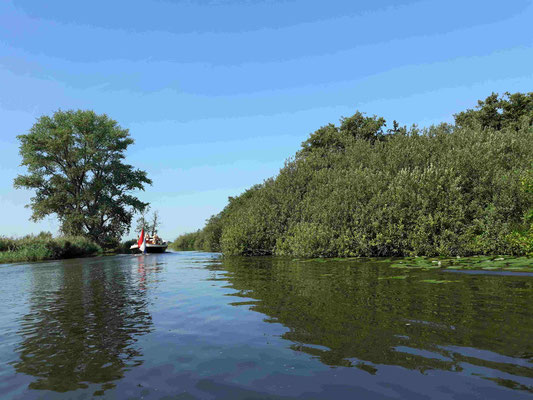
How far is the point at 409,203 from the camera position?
20719mm

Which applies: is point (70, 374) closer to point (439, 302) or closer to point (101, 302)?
point (101, 302)

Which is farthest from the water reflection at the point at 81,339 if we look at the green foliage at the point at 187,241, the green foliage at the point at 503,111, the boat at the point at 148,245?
the green foliage at the point at 187,241

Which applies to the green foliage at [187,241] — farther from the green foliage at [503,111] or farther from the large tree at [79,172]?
the green foliage at [503,111]

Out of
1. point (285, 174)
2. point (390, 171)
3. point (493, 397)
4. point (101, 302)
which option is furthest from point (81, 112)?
point (493, 397)

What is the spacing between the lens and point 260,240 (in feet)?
106

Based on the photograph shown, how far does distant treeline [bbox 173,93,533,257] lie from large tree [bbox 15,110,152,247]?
3103cm

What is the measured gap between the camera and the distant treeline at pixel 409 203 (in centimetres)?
1842

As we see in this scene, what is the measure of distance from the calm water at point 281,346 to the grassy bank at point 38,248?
30878mm

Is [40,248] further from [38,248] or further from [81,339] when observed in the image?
[81,339]

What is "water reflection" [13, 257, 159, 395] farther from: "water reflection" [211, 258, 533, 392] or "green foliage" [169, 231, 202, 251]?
"green foliage" [169, 231, 202, 251]

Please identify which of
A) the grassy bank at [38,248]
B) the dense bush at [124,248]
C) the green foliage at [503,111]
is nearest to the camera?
the grassy bank at [38,248]

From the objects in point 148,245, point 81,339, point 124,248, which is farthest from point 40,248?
point 81,339

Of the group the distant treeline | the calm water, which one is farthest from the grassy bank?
the calm water

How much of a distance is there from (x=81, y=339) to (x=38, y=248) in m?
36.5
